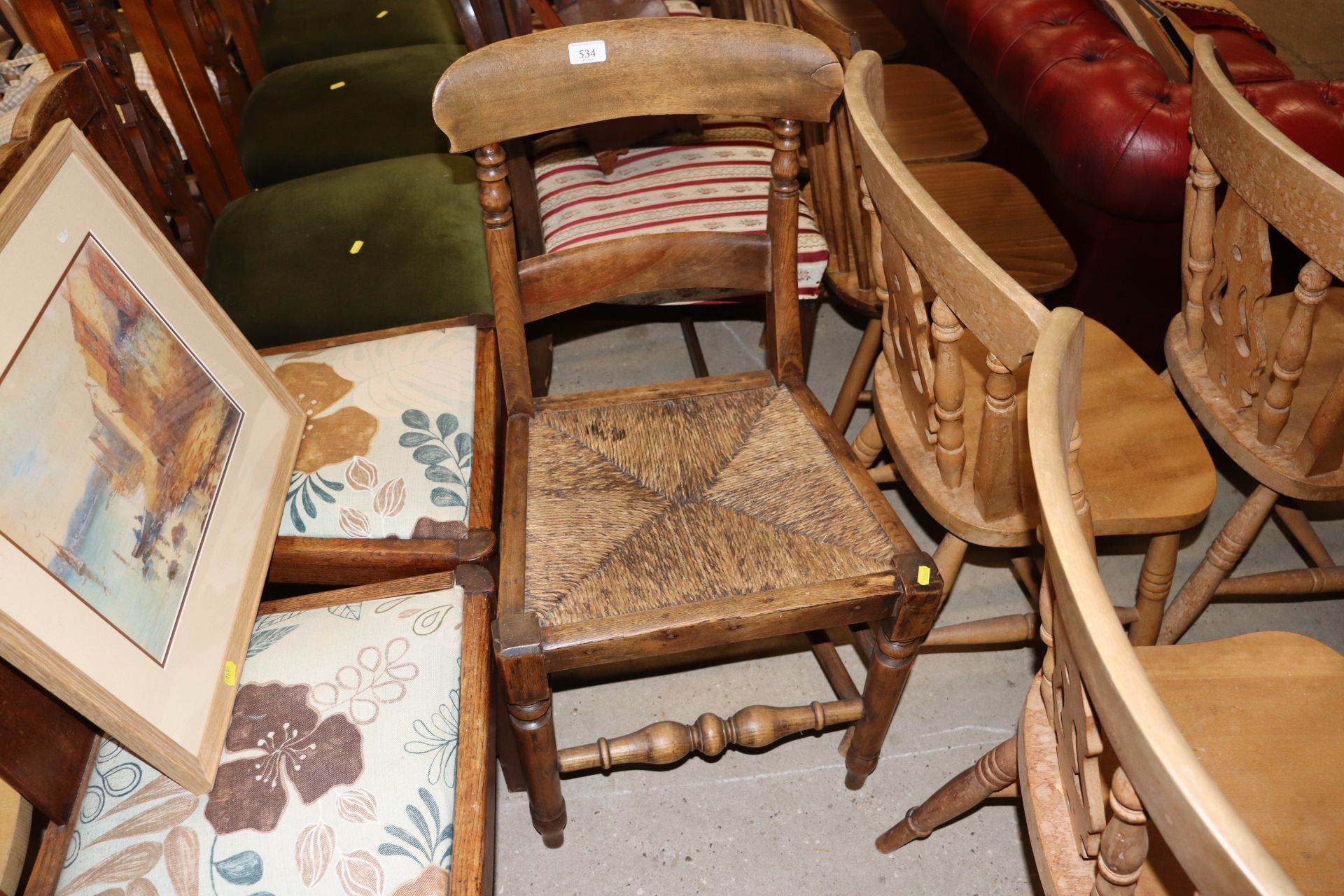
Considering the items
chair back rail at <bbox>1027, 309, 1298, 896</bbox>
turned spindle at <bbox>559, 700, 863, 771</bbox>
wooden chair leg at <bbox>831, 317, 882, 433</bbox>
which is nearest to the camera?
chair back rail at <bbox>1027, 309, 1298, 896</bbox>

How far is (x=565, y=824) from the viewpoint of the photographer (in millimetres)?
1476

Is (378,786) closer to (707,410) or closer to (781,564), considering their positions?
(781,564)

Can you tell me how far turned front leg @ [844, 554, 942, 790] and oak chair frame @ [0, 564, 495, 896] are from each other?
1.66 feet

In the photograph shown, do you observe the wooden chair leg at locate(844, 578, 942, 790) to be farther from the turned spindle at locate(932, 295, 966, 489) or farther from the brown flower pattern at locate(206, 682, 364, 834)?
the brown flower pattern at locate(206, 682, 364, 834)

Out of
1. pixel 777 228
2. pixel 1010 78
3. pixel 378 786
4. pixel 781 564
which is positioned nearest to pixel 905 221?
pixel 777 228

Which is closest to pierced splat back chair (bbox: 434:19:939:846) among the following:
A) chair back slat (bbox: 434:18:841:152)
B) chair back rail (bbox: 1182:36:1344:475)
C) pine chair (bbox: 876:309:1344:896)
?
chair back slat (bbox: 434:18:841:152)

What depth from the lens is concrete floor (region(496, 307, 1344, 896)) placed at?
4.78 ft

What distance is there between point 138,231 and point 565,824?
101 cm

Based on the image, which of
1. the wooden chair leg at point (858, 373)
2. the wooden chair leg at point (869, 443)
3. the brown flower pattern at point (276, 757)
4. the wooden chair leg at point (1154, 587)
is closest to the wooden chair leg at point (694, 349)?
the wooden chair leg at point (858, 373)

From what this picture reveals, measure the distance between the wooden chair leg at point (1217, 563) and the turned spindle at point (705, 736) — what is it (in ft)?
1.99

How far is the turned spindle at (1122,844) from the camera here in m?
0.72

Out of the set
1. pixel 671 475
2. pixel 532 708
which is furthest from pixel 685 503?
pixel 532 708

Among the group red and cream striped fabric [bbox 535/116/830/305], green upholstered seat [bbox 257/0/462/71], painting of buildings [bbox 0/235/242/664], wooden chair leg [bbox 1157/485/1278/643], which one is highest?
painting of buildings [bbox 0/235/242/664]

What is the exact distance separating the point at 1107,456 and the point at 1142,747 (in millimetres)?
882
